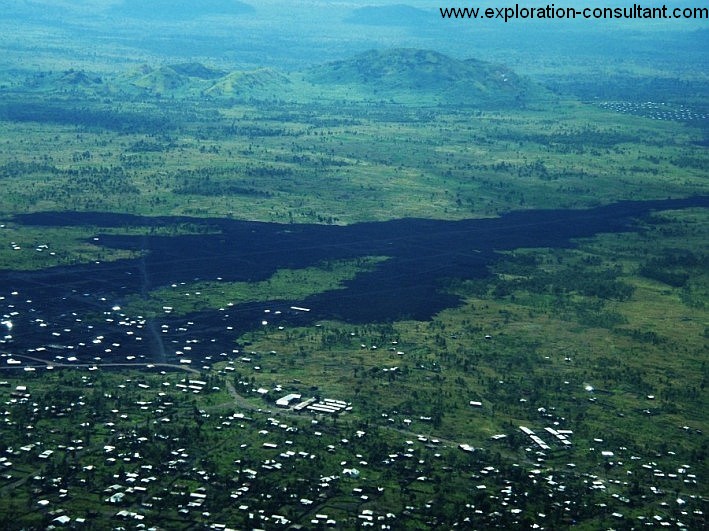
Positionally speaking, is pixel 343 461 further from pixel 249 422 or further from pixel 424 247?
pixel 424 247

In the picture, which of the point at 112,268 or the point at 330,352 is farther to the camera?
the point at 112,268

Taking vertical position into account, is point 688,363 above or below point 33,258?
below

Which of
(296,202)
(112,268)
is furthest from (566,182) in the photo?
(112,268)

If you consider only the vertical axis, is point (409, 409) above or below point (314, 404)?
below

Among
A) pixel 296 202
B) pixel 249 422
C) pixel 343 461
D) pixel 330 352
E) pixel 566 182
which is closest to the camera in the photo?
pixel 343 461

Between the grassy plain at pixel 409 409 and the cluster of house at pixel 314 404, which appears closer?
the grassy plain at pixel 409 409

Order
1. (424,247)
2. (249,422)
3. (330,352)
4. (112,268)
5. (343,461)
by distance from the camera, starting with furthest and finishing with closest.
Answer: (424,247) → (112,268) → (330,352) → (249,422) → (343,461)

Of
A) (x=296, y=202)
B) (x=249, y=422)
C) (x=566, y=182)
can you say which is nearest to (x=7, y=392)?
(x=249, y=422)

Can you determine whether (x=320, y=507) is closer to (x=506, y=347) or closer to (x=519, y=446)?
(x=519, y=446)

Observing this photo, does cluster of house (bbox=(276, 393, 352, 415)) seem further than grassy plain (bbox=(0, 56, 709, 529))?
Yes
